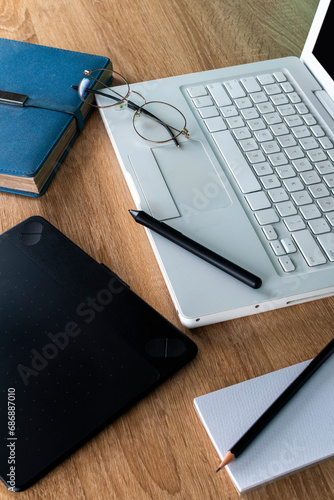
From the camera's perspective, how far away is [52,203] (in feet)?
2.26

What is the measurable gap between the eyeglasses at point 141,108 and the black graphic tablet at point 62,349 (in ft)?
0.72

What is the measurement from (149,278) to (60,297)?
0.11m

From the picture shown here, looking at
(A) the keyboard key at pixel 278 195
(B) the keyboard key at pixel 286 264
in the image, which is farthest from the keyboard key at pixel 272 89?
(B) the keyboard key at pixel 286 264

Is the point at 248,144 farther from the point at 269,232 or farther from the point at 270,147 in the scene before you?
the point at 269,232

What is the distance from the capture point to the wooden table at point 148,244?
0.49 meters

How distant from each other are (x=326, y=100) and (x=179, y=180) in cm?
29

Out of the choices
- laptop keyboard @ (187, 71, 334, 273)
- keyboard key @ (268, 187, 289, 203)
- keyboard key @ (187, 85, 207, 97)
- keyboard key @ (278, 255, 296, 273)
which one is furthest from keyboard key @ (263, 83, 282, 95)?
keyboard key @ (278, 255, 296, 273)

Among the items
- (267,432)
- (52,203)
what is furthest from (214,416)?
(52,203)

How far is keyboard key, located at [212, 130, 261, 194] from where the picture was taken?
2.21 feet

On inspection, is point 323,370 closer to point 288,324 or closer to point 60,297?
point 288,324

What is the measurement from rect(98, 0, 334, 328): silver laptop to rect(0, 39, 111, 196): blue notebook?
0.06m

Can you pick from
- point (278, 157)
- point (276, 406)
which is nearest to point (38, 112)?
point (278, 157)

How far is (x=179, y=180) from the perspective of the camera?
2.24ft

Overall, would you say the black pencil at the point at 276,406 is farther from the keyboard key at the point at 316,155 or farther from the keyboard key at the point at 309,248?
the keyboard key at the point at 316,155
